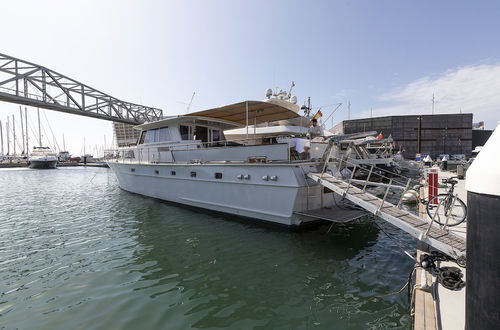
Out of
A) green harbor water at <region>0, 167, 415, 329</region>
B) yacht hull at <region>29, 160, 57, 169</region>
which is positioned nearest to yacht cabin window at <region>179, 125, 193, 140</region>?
green harbor water at <region>0, 167, 415, 329</region>

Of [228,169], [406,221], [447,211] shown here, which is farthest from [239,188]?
[447,211]

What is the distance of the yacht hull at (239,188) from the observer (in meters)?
8.20

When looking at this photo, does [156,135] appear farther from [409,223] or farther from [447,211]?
[447,211]

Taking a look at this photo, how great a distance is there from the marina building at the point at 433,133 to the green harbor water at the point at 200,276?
63.0 metres

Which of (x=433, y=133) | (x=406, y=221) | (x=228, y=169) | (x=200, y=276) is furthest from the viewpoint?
(x=433, y=133)

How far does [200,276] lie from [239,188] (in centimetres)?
403

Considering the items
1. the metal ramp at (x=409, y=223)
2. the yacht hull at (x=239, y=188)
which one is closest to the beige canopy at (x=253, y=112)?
the yacht hull at (x=239, y=188)

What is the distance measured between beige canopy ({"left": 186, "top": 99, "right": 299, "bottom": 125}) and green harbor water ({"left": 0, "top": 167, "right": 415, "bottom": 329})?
430 centimetres

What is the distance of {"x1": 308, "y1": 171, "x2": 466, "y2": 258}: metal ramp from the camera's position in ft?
15.8

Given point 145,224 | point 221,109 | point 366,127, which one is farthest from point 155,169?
point 366,127

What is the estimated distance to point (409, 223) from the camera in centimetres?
556

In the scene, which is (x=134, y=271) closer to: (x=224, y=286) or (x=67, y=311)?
(x=67, y=311)

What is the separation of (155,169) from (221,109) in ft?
17.2

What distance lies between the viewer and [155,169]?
13180mm
